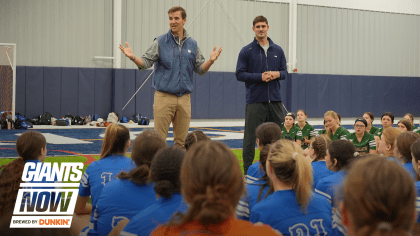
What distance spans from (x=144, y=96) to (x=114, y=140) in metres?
15.1

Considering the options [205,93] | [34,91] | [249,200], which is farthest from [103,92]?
[249,200]

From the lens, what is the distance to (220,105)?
63.2 feet

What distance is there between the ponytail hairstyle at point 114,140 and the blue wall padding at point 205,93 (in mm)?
14768

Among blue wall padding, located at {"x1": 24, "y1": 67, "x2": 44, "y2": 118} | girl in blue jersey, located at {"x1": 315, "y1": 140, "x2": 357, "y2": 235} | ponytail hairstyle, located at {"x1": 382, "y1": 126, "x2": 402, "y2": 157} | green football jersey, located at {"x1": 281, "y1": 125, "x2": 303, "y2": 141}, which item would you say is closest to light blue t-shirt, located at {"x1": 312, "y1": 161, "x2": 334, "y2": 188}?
girl in blue jersey, located at {"x1": 315, "y1": 140, "x2": 357, "y2": 235}

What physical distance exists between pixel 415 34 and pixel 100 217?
907 inches

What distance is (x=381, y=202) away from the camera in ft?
4.01

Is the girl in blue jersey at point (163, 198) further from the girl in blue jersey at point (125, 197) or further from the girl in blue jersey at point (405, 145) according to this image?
the girl in blue jersey at point (405, 145)

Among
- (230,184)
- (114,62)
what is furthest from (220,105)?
(230,184)

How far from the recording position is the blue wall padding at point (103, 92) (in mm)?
17822

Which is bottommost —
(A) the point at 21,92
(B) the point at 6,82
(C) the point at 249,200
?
(C) the point at 249,200

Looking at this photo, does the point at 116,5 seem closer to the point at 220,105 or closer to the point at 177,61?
the point at 220,105

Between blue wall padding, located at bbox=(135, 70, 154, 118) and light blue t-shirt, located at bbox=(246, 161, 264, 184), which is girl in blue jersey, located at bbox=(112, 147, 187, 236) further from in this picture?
blue wall padding, located at bbox=(135, 70, 154, 118)

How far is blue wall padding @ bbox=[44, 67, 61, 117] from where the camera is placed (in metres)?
17.0

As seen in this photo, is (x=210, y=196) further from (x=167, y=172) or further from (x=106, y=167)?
(x=106, y=167)
